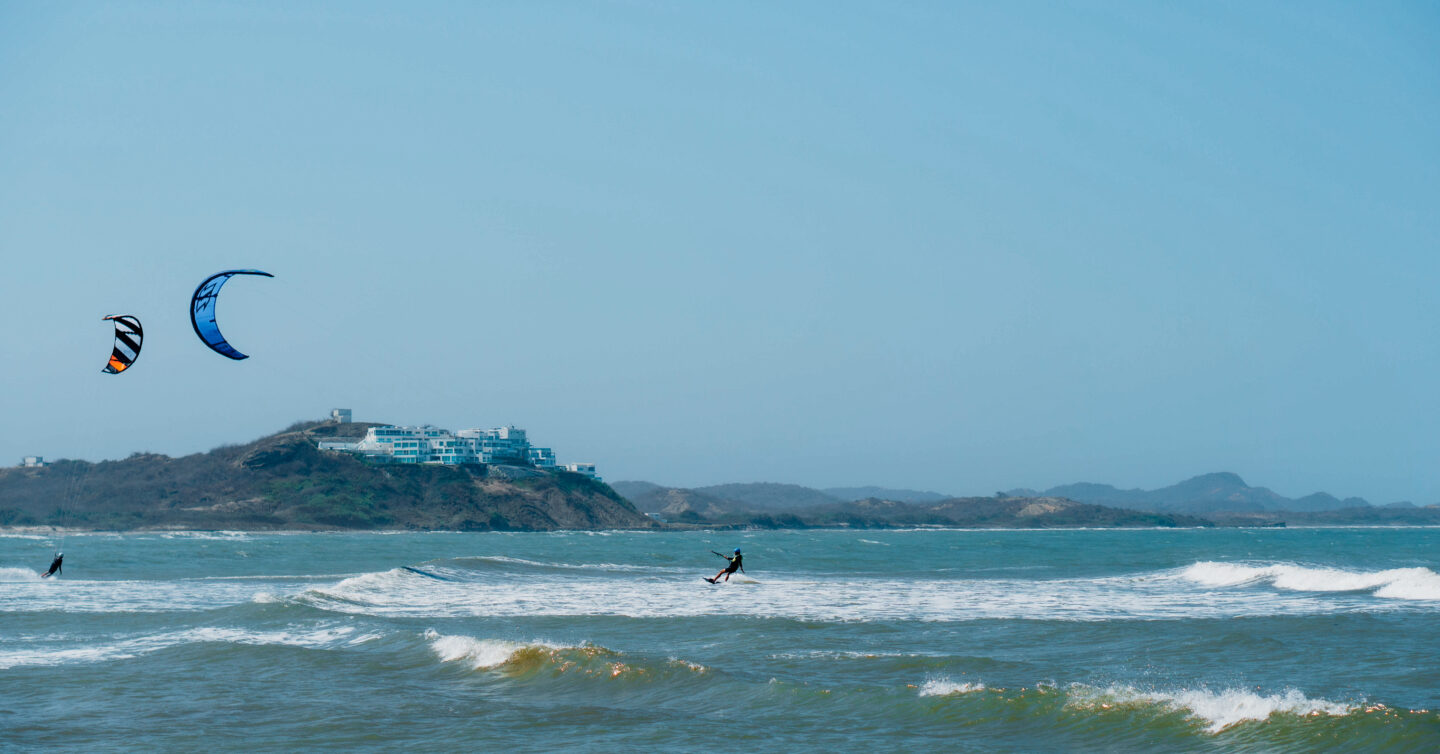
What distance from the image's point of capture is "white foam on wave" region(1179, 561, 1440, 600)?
2927cm

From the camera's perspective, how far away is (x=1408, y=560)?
174 feet

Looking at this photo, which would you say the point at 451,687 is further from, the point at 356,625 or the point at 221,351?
the point at 221,351

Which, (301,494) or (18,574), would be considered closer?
(18,574)

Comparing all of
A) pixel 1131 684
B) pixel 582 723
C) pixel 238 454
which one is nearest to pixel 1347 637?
pixel 1131 684

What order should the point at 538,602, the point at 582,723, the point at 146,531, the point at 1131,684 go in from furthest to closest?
the point at 146,531 → the point at 538,602 → the point at 1131,684 → the point at 582,723

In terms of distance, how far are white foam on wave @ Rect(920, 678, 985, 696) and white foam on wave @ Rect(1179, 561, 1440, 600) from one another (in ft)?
59.6

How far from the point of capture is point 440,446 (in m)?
132

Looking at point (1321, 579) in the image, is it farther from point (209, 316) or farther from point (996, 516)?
point (996, 516)

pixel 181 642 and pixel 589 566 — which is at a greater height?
pixel 589 566

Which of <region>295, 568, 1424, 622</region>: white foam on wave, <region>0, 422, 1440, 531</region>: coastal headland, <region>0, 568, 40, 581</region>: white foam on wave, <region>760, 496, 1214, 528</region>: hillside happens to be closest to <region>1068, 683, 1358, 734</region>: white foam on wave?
<region>295, 568, 1424, 622</region>: white foam on wave

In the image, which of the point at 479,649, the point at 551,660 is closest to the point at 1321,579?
the point at 551,660

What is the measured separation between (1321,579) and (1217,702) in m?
22.9

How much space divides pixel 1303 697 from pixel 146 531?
106 metres

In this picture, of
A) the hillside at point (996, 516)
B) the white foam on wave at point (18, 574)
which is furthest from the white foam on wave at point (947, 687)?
the hillside at point (996, 516)
